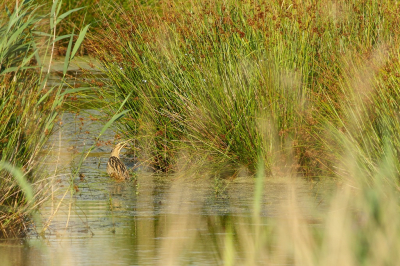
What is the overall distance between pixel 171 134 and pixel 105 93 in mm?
895

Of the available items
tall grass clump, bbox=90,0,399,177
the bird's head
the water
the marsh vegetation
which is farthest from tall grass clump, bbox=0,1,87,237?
the bird's head

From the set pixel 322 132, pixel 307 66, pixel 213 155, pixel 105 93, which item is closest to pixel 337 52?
pixel 307 66

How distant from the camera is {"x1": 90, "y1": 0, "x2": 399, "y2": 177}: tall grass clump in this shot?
7.89m

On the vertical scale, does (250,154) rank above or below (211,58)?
below

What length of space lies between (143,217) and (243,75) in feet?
6.98

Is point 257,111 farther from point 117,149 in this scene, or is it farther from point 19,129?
point 19,129

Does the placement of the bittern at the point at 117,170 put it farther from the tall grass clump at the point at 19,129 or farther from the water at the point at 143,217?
A: the tall grass clump at the point at 19,129

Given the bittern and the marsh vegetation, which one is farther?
the bittern

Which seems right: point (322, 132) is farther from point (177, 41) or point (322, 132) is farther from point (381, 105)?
point (177, 41)

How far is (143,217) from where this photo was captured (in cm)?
654

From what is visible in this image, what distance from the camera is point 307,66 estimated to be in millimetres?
8172

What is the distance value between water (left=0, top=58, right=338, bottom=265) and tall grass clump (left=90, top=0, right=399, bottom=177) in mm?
335

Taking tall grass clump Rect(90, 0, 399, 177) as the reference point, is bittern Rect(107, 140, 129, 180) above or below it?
below

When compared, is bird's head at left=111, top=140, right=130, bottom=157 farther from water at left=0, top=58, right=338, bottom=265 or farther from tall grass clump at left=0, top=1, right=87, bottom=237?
tall grass clump at left=0, top=1, right=87, bottom=237
